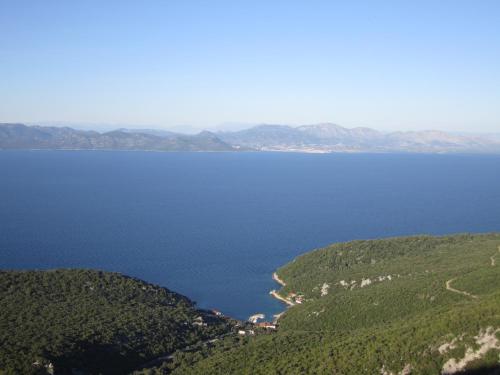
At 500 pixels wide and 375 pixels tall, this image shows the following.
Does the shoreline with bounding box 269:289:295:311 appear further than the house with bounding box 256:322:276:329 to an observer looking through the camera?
Yes

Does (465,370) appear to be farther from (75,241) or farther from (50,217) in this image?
(50,217)

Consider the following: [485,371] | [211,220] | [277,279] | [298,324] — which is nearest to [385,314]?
[298,324]

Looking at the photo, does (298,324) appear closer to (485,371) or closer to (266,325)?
(266,325)

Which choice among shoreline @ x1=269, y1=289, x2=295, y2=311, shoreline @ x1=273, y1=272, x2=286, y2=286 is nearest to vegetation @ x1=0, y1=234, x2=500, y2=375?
shoreline @ x1=269, y1=289, x2=295, y2=311

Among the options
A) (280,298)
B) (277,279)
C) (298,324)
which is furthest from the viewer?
(277,279)

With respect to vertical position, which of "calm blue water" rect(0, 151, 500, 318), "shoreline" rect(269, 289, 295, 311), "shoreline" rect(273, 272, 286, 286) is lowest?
"shoreline" rect(269, 289, 295, 311)

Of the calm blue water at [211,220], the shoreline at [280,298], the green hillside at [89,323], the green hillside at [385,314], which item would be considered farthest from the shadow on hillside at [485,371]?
the shoreline at [280,298]

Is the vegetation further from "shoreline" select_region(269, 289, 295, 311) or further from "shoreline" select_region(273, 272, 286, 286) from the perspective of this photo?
"shoreline" select_region(273, 272, 286, 286)
